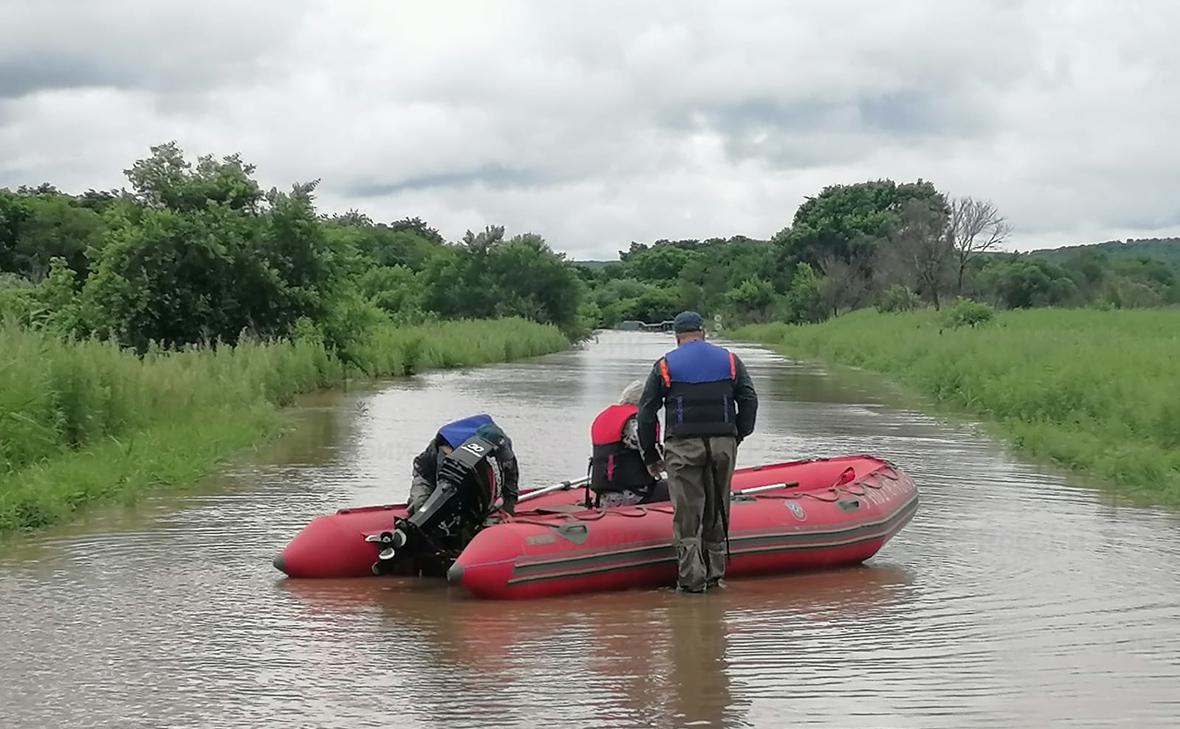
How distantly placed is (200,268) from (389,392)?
13.3 feet

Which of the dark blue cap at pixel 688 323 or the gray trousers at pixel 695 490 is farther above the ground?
the dark blue cap at pixel 688 323

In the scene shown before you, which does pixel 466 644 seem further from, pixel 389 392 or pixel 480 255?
pixel 480 255

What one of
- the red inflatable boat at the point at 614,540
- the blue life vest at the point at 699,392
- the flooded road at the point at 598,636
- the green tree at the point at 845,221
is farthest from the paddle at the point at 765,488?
the green tree at the point at 845,221

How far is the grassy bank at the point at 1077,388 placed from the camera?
13930mm

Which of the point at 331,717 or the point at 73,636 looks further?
the point at 73,636

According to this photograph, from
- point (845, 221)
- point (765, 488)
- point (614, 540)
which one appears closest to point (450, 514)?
point (614, 540)

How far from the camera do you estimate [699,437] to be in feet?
27.1

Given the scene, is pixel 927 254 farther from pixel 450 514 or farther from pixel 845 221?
pixel 450 514

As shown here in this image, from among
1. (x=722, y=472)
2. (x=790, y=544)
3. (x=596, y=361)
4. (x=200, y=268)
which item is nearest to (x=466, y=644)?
(x=722, y=472)

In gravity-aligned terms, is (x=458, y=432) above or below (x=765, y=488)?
above

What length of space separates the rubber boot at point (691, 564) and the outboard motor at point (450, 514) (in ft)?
4.01

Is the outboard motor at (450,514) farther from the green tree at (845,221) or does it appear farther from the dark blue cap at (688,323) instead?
the green tree at (845,221)

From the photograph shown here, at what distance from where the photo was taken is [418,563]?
8.80m

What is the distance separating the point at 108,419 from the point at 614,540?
7370mm
